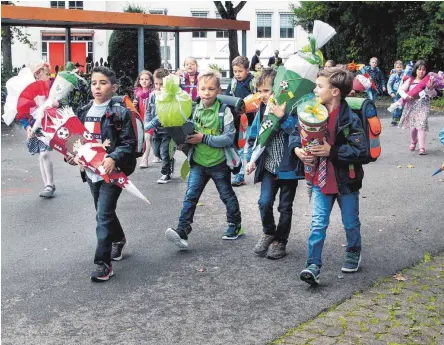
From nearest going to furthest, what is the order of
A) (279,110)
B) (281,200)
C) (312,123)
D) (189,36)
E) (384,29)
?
(312,123) < (279,110) < (281,200) < (384,29) < (189,36)

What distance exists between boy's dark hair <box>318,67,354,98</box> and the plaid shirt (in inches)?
35.2

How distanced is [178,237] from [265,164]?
3.45ft

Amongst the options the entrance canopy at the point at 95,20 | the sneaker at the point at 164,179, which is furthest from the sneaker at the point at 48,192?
the entrance canopy at the point at 95,20

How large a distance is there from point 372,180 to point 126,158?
5587 millimetres

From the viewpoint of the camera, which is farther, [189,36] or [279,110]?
[189,36]

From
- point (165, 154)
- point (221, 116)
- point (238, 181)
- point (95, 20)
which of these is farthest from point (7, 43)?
point (221, 116)

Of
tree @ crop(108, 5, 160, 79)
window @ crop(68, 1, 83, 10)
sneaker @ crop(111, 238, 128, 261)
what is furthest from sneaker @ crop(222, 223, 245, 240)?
window @ crop(68, 1, 83, 10)

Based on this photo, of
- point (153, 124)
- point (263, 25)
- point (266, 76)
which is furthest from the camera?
point (263, 25)

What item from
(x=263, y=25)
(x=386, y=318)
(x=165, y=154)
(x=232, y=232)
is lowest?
(x=386, y=318)

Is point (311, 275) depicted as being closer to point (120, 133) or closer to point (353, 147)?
point (353, 147)

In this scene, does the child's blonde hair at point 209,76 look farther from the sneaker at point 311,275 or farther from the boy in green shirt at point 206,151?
the sneaker at point 311,275

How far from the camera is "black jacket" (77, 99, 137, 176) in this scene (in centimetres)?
611

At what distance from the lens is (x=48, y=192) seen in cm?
990

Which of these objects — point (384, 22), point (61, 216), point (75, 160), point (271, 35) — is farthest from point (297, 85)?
point (271, 35)
